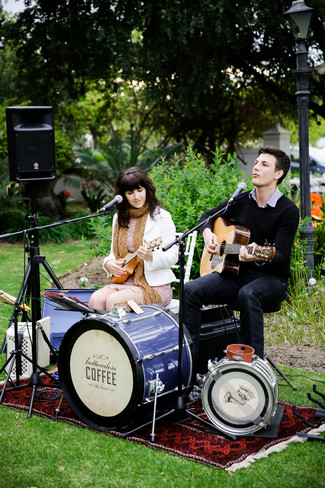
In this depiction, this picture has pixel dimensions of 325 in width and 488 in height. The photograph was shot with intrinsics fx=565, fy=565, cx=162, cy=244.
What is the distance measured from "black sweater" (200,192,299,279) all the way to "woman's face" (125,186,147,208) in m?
0.55

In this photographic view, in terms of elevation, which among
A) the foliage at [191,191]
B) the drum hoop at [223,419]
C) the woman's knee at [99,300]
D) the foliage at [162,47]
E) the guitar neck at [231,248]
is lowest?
the drum hoop at [223,419]

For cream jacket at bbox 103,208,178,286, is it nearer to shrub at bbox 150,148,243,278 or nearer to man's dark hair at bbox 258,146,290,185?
man's dark hair at bbox 258,146,290,185

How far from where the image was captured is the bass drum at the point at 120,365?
335cm

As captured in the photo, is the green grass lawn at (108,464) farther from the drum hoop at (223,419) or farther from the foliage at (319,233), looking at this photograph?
the foliage at (319,233)

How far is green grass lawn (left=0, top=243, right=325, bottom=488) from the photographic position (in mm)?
2947

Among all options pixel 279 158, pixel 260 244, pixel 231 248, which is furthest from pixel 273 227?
pixel 279 158

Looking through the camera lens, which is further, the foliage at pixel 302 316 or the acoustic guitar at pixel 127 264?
the foliage at pixel 302 316

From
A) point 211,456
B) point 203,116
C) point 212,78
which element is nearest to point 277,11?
point 212,78

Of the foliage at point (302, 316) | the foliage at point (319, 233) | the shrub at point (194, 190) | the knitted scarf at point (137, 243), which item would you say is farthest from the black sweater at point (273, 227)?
the foliage at point (319, 233)

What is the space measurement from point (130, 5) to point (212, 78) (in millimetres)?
2089

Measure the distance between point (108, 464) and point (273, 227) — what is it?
76.0 inches

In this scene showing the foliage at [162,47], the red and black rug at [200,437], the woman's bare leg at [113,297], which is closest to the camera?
the red and black rug at [200,437]

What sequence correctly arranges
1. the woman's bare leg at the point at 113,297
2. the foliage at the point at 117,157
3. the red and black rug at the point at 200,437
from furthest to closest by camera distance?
the foliage at the point at 117,157, the woman's bare leg at the point at 113,297, the red and black rug at the point at 200,437

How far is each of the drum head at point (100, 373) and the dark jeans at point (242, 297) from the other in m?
0.53
